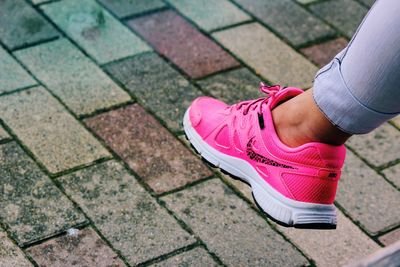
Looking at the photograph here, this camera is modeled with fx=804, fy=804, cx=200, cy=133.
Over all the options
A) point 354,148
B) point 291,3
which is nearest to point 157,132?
point 354,148

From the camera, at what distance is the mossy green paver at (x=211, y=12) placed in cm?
370

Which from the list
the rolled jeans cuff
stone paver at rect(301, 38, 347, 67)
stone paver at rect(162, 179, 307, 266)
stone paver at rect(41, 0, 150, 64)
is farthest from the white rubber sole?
stone paver at rect(301, 38, 347, 67)

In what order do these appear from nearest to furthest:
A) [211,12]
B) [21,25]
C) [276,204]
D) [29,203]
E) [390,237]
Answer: [276,204], [29,203], [390,237], [21,25], [211,12]

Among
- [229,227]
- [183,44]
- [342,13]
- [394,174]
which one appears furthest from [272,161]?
[342,13]

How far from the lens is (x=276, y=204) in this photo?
2.43m

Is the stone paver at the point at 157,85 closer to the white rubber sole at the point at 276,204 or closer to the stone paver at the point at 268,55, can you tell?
the stone paver at the point at 268,55

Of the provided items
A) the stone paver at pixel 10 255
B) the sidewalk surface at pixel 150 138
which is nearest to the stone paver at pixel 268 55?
the sidewalk surface at pixel 150 138

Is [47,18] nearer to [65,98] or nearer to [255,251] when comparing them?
[65,98]

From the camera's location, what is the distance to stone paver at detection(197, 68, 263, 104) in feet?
10.8

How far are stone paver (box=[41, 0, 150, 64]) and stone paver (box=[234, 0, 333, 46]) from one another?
2.15ft

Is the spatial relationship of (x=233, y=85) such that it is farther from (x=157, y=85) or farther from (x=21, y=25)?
(x=21, y=25)

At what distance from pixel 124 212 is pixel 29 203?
0.31 m

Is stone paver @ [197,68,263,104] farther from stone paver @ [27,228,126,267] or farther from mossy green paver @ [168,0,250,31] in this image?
stone paver @ [27,228,126,267]

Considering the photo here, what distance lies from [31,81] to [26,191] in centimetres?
64
